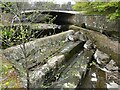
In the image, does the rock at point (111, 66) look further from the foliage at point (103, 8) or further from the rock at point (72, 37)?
the rock at point (72, 37)

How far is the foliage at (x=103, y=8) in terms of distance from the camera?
3057mm

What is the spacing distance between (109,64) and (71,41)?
1.38 m

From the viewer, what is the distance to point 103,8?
3.38m

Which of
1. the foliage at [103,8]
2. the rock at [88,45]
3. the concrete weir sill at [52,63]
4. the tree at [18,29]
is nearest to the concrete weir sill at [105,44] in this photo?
the rock at [88,45]

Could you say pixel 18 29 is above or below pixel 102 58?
above

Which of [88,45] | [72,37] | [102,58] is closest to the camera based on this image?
[102,58]

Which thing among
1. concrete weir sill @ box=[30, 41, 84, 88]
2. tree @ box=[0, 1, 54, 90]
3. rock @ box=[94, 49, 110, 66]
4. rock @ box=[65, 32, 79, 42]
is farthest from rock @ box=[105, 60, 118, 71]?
tree @ box=[0, 1, 54, 90]

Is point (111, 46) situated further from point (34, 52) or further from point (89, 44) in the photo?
point (34, 52)

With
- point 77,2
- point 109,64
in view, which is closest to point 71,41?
point 77,2

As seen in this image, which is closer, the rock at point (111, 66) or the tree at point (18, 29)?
the tree at point (18, 29)

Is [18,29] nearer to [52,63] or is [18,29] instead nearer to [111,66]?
[52,63]

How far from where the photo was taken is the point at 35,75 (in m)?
2.21

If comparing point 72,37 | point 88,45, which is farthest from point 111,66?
point 72,37

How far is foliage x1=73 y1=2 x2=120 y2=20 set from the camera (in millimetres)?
3057
